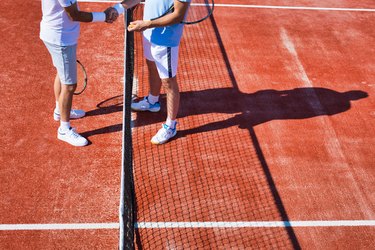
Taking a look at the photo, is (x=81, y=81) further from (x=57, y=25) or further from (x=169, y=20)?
(x=169, y=20)

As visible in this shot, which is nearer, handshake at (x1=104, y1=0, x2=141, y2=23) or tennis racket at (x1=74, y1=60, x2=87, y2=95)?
handshake at (x1=104, y1=0, x2=141, y2=23)

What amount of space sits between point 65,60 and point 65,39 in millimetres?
245

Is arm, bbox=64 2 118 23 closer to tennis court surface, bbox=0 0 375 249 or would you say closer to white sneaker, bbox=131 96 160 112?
white sneaker, bbox=131 96 160 112

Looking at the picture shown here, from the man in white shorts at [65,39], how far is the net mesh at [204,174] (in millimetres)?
908

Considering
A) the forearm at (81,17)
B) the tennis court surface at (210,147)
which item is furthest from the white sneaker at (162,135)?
the forearm at (81,17)

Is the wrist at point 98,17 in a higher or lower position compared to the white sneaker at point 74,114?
higher

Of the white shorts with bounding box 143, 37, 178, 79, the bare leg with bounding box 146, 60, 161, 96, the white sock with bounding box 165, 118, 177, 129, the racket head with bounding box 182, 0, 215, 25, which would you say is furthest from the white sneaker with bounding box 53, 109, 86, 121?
the racket head with bounding box 182, 0, 215, 25

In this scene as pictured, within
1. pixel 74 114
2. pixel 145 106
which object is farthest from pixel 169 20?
pixel 74 114

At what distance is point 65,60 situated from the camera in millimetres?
5375

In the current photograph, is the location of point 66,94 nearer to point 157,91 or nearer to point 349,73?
point 157,91

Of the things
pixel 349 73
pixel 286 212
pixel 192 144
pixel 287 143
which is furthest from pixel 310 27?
pixel 286 212

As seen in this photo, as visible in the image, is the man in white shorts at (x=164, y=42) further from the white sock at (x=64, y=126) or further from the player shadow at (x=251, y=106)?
the white sock at (x=64, y=126)

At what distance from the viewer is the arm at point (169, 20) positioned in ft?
16.4

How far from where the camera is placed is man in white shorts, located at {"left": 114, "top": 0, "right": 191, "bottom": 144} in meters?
5.12
